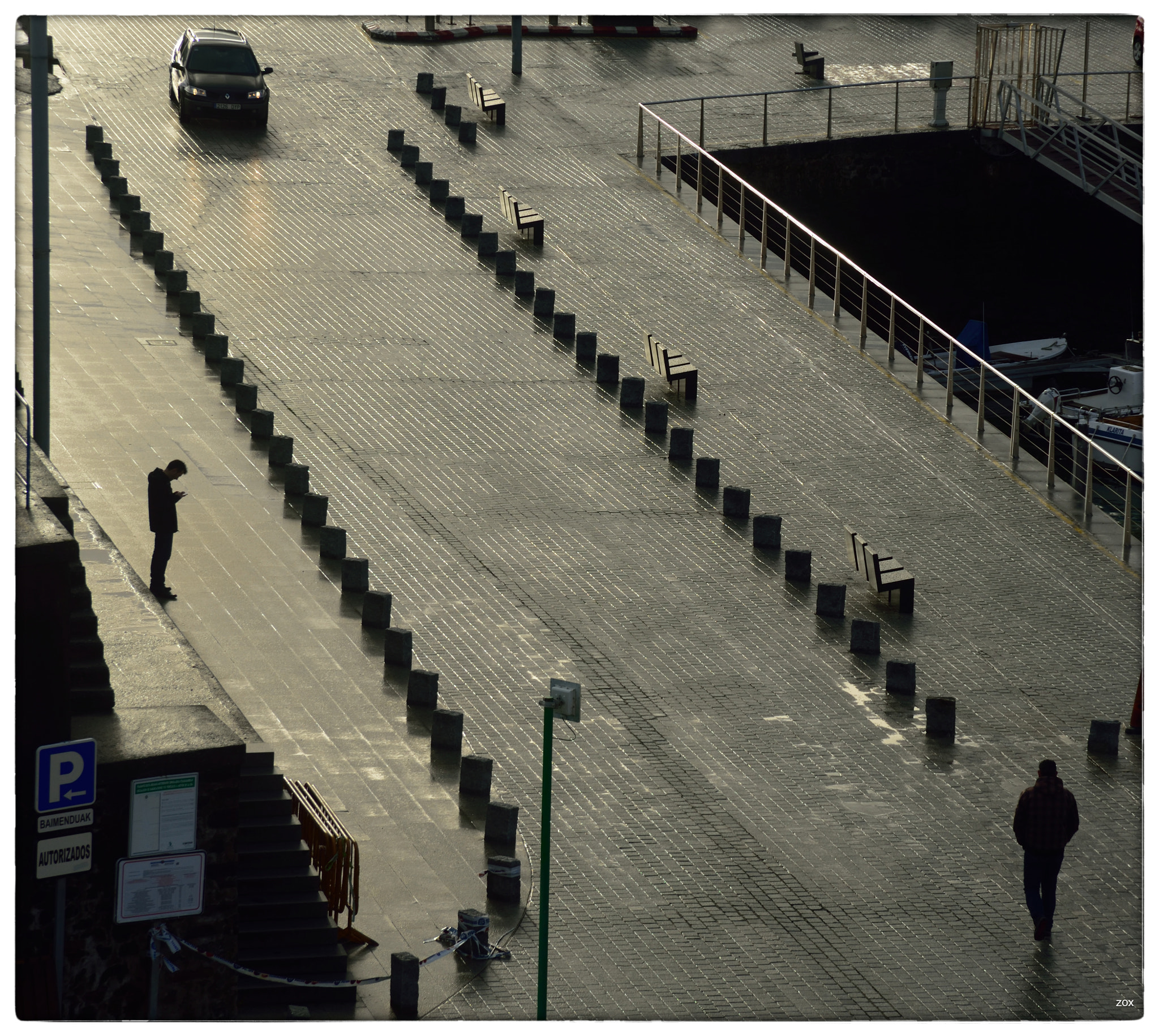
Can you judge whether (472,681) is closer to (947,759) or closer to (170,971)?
(947,759)

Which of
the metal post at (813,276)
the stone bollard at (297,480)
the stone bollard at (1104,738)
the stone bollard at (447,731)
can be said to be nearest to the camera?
the stone bollard at (447,731)

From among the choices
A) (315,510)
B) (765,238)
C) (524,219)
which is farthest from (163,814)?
(765,238)

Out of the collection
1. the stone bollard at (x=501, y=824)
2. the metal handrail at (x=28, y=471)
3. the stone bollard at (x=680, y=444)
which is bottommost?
the stone bollard at (x=501, y=824)

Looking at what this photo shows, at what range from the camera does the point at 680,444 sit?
76.3 ft

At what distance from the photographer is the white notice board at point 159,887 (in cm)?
1191

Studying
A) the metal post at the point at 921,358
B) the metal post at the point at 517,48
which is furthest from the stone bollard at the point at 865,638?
the metal post at the point at 517,48

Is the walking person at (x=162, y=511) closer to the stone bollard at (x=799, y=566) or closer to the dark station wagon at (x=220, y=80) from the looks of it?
the stone bollard at (x=799, y=566)

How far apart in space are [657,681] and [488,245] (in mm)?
11787

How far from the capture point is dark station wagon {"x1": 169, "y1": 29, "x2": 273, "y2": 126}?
32.3 m

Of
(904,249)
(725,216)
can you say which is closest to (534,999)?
(725,216)

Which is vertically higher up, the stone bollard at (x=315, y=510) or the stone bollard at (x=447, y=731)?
the stone bollard at (x=315, y=510)

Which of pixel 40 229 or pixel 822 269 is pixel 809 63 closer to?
pixel 822 269

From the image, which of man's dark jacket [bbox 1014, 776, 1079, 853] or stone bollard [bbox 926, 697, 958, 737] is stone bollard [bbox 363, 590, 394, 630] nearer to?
stone bollard [bbox 926, 697, 958, 737]

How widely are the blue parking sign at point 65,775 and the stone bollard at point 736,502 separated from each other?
11.5 metres
